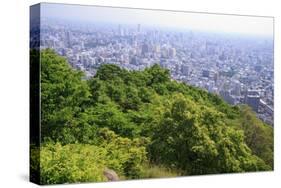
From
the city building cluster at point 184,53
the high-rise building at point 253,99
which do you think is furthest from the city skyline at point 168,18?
the high-rise building at point 253,99

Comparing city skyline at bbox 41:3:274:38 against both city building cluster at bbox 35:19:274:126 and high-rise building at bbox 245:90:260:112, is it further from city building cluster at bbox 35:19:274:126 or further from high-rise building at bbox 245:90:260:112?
high-rise building at bbox 245:90:260:112

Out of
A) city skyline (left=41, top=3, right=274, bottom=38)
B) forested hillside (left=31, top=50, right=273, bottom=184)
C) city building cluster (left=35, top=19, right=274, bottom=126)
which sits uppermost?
city skyline (left=41, top=3, right=274, bottom=38)

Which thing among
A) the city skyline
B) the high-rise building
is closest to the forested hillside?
the high-rise building

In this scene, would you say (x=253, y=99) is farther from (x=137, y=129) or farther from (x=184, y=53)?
(x=137, y=129)

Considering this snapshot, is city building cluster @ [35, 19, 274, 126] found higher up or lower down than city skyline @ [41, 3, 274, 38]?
lower down

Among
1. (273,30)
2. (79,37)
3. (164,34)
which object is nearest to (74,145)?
(79,37)

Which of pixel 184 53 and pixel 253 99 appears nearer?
pixel 184 53

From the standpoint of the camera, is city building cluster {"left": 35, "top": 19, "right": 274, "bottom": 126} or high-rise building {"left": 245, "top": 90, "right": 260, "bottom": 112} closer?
city building cluster {"left": 35, "top": 19, "right": 274, "bottom": 126}

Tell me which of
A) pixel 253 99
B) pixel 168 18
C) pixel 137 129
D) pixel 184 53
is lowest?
pixel 137 129

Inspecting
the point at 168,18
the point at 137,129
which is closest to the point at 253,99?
the point at 168,18

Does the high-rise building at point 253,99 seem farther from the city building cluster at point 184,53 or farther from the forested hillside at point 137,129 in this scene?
the forested hillside at point 137,129
